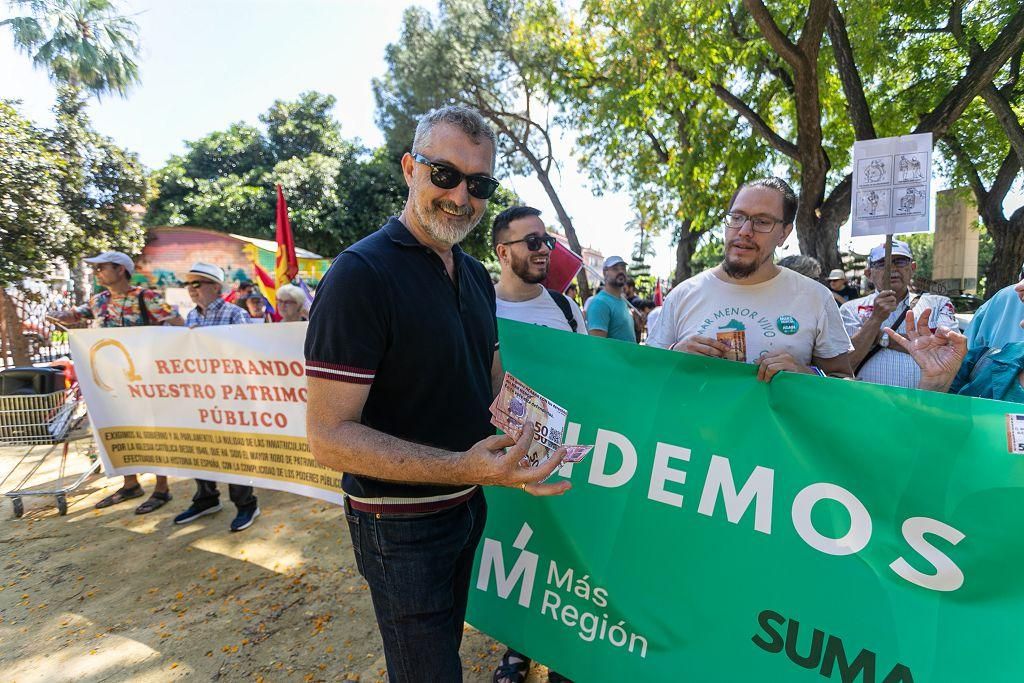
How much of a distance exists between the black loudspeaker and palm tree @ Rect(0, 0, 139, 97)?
18.3 meters

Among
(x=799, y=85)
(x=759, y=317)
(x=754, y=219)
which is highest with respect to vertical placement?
(x=799, y=85)

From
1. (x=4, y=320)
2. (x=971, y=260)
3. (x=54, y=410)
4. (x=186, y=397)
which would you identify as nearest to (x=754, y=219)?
(x=186, y=397)

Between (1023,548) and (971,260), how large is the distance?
4768 centimetres

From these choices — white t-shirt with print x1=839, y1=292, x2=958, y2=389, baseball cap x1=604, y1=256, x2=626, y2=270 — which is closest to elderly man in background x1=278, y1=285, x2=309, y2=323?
baseball cap x1=604, y1=256, x2=626, y2=270

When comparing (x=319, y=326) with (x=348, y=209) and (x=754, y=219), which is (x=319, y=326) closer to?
(x=754, y=219)

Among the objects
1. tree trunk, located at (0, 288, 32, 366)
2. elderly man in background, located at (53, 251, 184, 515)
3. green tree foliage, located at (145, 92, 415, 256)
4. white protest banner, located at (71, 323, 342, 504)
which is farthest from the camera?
green tree foliage, located at (145, 92, 415, 256)

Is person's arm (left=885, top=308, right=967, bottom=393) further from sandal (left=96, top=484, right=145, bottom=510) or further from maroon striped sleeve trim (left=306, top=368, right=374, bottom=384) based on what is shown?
sandal (left=96, top=484, right=145, bottom=510)

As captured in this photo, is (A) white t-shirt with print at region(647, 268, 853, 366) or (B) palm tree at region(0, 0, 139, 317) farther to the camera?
(B) palm tree at region(0, 0, 139, 317)

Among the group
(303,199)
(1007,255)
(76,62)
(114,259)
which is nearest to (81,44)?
(76,62)

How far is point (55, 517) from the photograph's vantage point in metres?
4.64

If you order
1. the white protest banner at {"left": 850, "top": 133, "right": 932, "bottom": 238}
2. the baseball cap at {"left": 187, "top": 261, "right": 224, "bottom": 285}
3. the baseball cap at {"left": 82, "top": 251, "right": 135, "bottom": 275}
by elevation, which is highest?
the white protest banner at {"left": 850, "top": 133, "right": 932, "bottom": 238}

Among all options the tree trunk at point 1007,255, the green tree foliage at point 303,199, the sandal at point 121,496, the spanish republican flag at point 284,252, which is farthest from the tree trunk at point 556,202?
the sandal at point 121,496

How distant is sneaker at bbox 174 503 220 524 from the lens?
4398 mm

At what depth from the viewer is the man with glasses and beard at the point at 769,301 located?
2.29m
